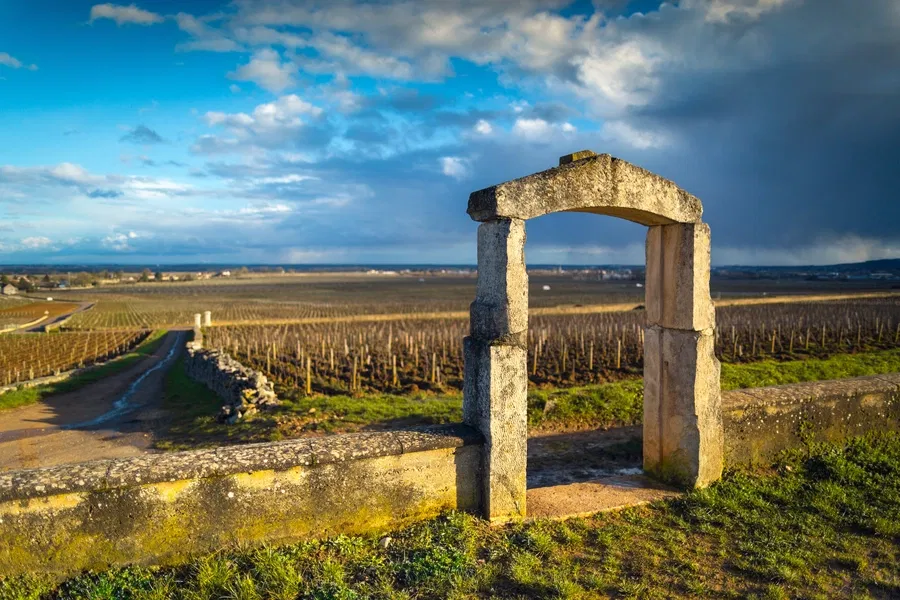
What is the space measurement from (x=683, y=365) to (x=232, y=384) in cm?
1249

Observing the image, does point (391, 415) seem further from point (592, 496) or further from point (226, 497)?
point (226, 497)

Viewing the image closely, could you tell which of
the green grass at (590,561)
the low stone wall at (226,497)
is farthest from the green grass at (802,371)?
the low stone wall at (226,497)

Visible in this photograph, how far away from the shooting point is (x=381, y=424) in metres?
11.7

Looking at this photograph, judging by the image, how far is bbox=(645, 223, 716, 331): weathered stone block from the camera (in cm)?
714

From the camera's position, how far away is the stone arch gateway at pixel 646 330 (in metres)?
6.00

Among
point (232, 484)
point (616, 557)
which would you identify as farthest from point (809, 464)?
point (232, 484)

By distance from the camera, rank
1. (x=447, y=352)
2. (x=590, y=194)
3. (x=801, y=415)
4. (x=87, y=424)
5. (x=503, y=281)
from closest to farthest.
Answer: (x=503, y=281)
(x=590, y=194)
(x=801, y=415)
(x=87, y=424)
(x=447, y=352)

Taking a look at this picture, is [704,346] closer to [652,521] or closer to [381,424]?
[652,521]

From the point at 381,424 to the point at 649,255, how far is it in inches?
257

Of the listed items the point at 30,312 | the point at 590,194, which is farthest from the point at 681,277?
the point at 30,312

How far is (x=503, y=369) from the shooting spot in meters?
5.97

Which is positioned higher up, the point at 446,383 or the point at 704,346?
the point at 704,346

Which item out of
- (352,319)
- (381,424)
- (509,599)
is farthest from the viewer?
(352,319)

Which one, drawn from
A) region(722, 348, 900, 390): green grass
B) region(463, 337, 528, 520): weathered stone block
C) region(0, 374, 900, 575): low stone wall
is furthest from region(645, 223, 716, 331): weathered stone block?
region(722, 348, 900, 390): green grass
